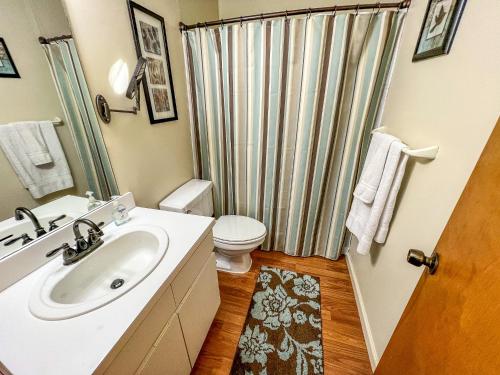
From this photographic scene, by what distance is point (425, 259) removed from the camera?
598 mm

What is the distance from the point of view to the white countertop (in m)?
0.49

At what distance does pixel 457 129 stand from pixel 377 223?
21.3 inches

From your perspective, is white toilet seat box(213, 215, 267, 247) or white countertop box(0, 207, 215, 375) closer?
white countertop box(0, 207, 215, 375)

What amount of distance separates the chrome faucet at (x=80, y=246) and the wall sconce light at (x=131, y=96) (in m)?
0.53

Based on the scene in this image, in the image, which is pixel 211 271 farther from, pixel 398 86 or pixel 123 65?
pixel 398 86

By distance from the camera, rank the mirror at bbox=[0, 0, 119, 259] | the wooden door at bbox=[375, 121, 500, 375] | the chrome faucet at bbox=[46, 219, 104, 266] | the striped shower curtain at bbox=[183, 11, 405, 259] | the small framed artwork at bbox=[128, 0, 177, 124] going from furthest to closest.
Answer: the striped shower curtain at bbox=[183, 11, 405, 259]
the small framed artwork at bbox=[128, 0, 177, 124]
the chrome faucet at bbox=[46, 219, 104, 266]
the mirror at bbox=[0, 0, 119, 259]
the wooden door at bbox=[375, 121, 500, 375]

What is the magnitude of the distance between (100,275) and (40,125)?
0.65m

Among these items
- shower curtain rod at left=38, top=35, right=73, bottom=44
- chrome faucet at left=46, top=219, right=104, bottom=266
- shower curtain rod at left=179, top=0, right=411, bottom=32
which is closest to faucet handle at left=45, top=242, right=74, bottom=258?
chrome faucet at left=46, top=219, right=104, bottom=266

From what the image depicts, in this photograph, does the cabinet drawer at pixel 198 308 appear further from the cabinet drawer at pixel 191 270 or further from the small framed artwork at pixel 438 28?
the small framed artwork at pixel 438 28

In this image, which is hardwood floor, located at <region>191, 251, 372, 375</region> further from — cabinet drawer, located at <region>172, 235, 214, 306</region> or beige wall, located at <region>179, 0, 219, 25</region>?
beige wall, located at <region>179, 0, 219, 25</region>

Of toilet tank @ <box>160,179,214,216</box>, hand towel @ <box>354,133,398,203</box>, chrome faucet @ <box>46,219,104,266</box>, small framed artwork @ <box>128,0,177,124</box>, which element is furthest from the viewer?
toilet tank @ <box>160,179,214,216</box>

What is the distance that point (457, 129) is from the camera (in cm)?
71

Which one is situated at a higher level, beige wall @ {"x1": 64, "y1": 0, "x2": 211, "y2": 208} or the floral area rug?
beige wall @ {"x1": 64, "y1": 0, "x2": 211, "y2": 208}

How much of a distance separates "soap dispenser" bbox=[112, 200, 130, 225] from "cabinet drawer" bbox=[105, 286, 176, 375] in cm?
52
